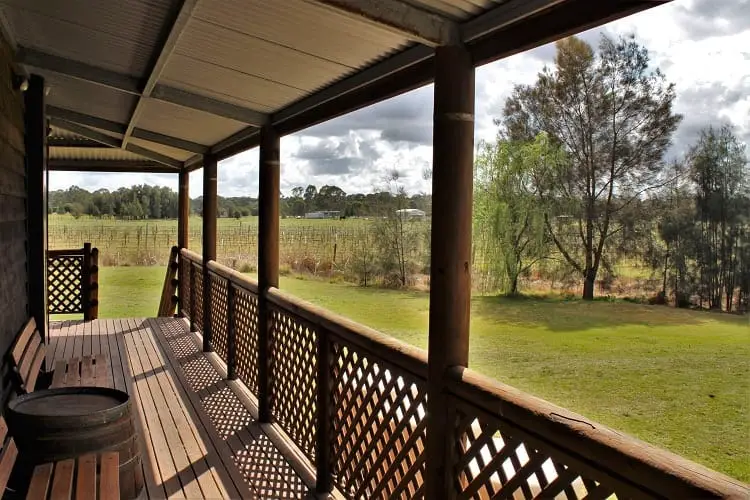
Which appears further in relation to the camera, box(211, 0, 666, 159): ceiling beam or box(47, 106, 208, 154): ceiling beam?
box(47, 106, 208, 154): ceiling beam

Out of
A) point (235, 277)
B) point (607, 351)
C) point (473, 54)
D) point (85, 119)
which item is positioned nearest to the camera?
point (473, 54)

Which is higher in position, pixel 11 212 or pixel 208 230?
pixel 11 212

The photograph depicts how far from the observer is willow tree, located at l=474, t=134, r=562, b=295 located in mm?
19891

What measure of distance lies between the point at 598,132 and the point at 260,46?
18.1 metres

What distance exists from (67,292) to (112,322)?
113cm

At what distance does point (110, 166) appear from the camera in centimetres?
877

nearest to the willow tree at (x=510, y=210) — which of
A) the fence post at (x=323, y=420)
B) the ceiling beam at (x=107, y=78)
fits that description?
the ceiling beam at (x=107, y=78)

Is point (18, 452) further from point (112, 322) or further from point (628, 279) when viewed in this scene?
point (628, 279)

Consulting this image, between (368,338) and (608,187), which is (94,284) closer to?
(368,338)

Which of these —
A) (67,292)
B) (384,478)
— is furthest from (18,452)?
(67,292)

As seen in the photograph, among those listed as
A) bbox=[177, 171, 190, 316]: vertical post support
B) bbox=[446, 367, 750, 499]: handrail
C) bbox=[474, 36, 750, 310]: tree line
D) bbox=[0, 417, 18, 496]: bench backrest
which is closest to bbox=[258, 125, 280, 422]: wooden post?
bbox=[0, 417, 18, 496]: bench backrest

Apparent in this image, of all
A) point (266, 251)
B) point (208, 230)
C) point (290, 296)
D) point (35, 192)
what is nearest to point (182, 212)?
point (208, 230)

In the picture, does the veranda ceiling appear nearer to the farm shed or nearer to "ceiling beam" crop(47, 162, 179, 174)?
the farm shed

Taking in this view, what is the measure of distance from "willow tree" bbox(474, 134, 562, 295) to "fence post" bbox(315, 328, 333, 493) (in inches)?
664
